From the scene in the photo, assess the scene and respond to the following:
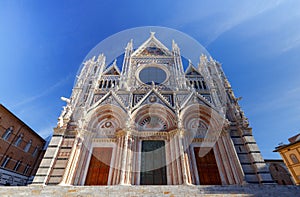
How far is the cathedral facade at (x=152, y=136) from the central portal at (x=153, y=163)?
57 mm

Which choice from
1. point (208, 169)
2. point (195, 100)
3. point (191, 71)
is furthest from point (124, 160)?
point (191, 71)

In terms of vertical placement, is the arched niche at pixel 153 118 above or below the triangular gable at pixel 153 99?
below

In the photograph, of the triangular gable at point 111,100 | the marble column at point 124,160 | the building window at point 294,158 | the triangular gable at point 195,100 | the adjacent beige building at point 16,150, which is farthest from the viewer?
the building window at point 294,158

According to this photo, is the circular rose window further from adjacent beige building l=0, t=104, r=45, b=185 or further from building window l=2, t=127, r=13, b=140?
building window l=2, t=127, r=13, b=140

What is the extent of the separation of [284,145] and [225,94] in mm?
11899

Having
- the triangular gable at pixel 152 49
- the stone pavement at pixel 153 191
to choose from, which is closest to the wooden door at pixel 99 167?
the stone pavement at pixel 153 191

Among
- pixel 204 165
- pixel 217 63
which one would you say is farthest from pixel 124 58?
pixel 204 165

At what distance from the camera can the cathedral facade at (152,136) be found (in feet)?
30.2

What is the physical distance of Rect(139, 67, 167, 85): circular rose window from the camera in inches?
601

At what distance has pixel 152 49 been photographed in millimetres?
18875

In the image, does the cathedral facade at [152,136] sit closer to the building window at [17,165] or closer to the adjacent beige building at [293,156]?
the building window at [17,165]

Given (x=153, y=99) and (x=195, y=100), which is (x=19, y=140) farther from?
(x=195, y=100)

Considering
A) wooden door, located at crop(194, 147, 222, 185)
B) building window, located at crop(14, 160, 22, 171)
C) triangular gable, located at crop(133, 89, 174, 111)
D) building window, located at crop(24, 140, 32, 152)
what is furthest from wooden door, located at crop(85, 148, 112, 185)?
building window, located at crop(24, 140, 32, 152)

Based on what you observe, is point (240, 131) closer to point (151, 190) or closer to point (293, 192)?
point (293, 192)
